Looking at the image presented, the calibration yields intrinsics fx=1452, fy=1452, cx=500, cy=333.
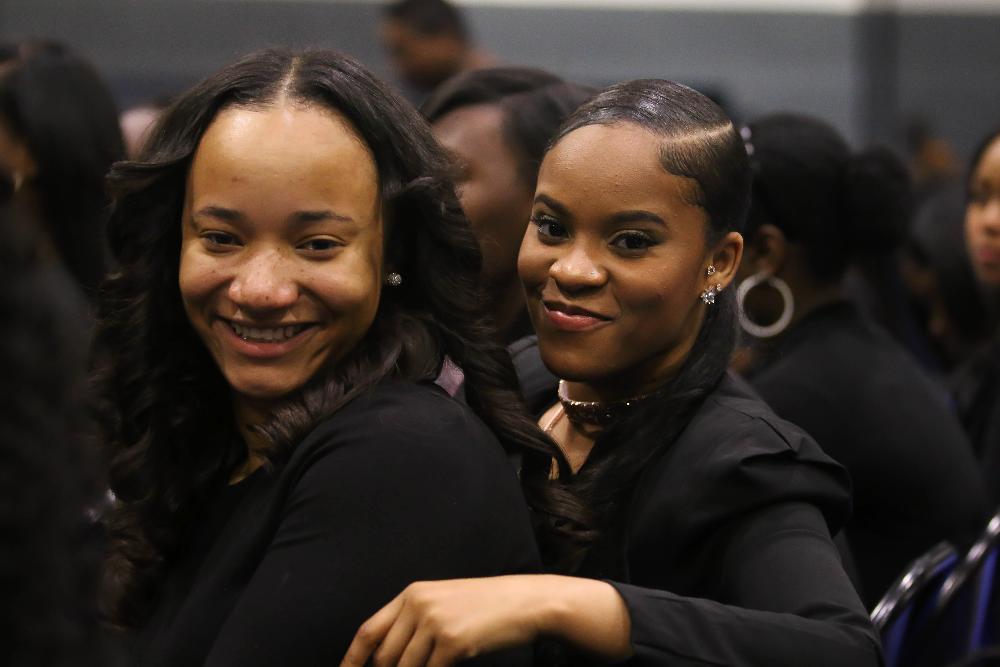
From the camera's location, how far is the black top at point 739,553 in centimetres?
142

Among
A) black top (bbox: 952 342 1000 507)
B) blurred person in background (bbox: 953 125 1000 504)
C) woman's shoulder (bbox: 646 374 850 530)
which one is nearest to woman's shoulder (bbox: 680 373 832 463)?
Result: woman's shoulder (bbox: 646 374 850 530)

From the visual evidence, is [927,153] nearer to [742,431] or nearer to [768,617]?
[742,431]

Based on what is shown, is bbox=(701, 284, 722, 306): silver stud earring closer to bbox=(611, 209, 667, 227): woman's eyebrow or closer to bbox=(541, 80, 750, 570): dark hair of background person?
bbox=(541, 80, 750, 570): dark hair of background person

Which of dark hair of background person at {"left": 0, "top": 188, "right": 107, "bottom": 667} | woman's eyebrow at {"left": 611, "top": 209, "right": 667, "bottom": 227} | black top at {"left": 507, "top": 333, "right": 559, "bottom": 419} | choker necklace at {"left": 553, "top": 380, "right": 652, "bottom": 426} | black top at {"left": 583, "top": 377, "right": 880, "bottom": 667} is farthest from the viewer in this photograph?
black top at {"left": 507, "top": 333, "right": 559, "bottom": 419}

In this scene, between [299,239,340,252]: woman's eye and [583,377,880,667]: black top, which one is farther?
[299,239,340,252]: woman's eye

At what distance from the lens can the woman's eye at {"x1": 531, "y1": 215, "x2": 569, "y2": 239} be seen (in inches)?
72.1

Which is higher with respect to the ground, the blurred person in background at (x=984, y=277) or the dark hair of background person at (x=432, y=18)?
the dark hair of background person at (x=432, y=18)

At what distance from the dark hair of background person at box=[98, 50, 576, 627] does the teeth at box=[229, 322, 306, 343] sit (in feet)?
0.20

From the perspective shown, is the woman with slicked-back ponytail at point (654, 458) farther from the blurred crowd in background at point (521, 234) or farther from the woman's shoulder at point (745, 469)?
the blurred crowd in background at point (521, 234)

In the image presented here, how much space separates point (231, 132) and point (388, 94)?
18 cm

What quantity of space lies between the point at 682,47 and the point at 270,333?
6.20 metres

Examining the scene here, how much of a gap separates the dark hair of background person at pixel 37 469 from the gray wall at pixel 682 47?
20.0 feet

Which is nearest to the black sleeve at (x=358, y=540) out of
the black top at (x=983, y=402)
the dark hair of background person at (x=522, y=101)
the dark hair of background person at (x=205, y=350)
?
the dark hair of background person at (x=205, y=350)

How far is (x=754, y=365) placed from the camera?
2791 millimetres
